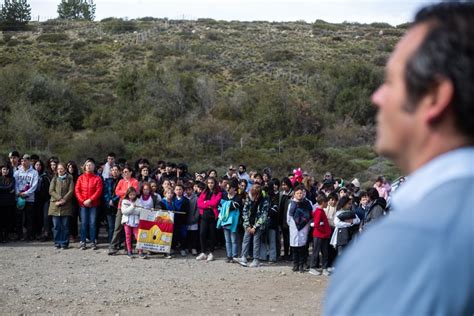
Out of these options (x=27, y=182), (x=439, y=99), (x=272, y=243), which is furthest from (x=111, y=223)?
(x=439, y=99)

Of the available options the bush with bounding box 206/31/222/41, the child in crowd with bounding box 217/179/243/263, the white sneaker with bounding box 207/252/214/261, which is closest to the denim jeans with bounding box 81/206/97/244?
the white sneaker with bounding box 207/252/214/261

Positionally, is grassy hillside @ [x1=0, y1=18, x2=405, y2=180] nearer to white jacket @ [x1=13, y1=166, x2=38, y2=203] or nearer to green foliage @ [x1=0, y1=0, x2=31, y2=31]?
green foliage @ [x1=0, y1=0, x2=31, y2=31]

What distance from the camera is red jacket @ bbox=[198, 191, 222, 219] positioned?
1284cm

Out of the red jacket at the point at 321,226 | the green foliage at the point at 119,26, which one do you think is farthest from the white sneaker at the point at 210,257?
the green foliage at the point at 119,26

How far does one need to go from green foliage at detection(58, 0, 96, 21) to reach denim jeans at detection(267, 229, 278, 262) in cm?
6190

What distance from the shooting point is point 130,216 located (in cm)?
1268

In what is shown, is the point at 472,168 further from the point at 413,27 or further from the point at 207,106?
the point at 207,106

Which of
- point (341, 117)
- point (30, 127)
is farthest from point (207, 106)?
point (30, 127)

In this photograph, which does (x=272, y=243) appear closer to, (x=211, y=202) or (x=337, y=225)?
(x=211, y=202)

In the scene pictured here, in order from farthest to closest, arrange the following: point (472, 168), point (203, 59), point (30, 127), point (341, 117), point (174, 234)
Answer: point (203, 59) < point (341, 117) < point (30, 127) < point (174, 234) < point (472, 168)

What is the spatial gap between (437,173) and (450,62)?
0.63 feet

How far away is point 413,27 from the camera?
125 cm

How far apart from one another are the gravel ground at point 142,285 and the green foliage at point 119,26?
155 feet

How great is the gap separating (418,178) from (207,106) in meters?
35.9
